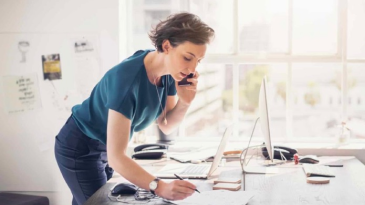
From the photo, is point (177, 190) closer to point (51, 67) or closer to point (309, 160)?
point (309, 160)

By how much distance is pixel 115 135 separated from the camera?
1874 millimetres

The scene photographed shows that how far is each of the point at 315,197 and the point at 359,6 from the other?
202cm

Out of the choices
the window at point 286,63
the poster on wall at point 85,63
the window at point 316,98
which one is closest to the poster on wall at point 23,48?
the poster on wall at point 85,63

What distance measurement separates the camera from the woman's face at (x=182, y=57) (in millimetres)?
1959

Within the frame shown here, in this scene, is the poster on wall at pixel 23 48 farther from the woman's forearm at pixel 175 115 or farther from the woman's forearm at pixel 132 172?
the woman's forearm at pixel 132 172

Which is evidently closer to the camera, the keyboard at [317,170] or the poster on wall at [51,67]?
the keyboard at [317,170]

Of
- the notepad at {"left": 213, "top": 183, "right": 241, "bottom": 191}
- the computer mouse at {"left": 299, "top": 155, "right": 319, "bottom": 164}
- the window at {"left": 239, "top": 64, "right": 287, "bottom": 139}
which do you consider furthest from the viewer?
the window at {"left": 239, "top": 64, "right": 287, "bottom": 139}

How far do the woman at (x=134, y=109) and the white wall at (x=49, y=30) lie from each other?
1.30 m

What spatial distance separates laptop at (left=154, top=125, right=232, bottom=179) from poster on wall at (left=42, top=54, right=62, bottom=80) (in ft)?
4.52

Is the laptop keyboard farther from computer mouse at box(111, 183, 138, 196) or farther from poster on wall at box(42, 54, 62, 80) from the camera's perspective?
poster on wall at box(42, 54, 62, 80)

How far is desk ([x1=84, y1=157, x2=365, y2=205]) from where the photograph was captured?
1.94 m

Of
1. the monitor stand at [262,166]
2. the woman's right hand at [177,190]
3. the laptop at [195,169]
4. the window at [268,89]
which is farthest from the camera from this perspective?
the window at [268,89]

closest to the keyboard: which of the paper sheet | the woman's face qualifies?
the paper sheet

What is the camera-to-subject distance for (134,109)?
79.1 inches
